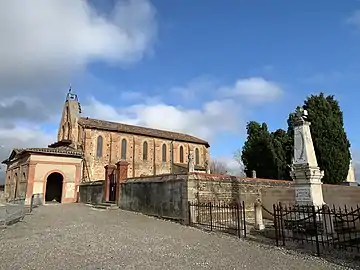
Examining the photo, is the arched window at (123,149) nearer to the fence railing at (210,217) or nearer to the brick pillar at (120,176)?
the brick pillar at (120,176)

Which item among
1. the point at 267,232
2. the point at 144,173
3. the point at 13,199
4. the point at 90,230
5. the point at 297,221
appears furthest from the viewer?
the point at 144,173

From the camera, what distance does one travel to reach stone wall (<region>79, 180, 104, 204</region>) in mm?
24775

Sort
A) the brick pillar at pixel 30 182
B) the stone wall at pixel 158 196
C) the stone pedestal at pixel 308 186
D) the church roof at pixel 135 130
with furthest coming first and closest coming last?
the church roof at pixel 135 130 < the brick pillar at pixel 30 182 < the stone wall at pixel 158 196 < the stone pedestal at pixel 308 186

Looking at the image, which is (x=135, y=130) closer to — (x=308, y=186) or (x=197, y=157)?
(x=197, y=157)

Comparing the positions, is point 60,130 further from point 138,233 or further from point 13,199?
point 138,233

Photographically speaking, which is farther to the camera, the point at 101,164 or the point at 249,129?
the point at 101,164

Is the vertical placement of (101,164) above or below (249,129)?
below

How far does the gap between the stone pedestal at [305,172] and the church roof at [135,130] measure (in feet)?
95.4

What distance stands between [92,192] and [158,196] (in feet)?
42.1

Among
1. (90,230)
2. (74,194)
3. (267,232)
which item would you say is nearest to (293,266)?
(267,232)

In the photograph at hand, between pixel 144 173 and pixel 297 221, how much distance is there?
103ft

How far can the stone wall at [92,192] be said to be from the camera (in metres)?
24.8

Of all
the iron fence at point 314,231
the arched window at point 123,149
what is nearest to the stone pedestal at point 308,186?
the iron fence at point 314,231

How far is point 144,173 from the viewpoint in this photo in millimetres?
39750
